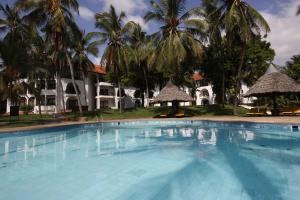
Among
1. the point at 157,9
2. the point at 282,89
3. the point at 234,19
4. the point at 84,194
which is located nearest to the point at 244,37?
the point at 234,19

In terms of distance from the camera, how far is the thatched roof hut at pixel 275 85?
1969 centimetres

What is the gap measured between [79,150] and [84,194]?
213 inches

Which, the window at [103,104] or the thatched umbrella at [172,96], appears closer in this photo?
the thatched umbrella at [172,96]

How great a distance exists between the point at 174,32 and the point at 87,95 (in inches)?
1072

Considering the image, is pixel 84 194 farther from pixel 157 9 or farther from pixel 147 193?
pixel 157 9

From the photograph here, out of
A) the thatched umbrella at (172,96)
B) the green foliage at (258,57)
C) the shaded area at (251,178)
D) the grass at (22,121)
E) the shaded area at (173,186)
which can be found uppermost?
the green foliage at (258,57)

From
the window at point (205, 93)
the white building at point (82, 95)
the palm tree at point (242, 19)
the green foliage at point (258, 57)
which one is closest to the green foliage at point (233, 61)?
the green foliage at point (258, 57)

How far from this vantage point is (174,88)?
25.6 m

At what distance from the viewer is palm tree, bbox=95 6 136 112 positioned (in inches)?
1065

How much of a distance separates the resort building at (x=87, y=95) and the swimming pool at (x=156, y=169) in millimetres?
24485

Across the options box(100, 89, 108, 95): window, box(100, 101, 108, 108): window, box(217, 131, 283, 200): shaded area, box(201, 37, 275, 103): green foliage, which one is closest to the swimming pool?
box(217, 131, 283, 200): shaded area

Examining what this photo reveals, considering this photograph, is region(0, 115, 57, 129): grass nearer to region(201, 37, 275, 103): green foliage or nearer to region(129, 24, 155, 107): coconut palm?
region(129, 24, 155, 107): coconut palm

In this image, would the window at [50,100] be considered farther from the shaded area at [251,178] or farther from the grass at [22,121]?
the shaded area at [251,178]

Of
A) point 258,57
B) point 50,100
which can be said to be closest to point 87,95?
point 50,100
